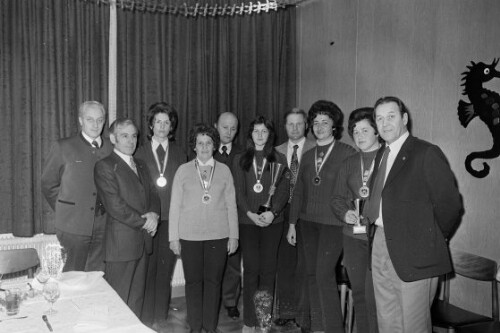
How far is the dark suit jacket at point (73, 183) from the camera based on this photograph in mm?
3350

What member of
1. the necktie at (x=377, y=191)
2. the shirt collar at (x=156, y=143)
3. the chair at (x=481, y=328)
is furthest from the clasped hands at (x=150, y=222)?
the chair at (x=481, y=328)

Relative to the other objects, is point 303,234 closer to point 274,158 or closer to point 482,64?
point 274,158

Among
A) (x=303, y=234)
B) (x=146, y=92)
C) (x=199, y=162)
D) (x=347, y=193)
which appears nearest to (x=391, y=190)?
(x=347, y=193)

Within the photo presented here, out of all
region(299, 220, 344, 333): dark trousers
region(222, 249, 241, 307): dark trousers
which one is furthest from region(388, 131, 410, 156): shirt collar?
region(222, 249, 241, 307): dark trousers

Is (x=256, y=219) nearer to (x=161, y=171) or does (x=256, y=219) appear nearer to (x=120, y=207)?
(x=161, y=171)

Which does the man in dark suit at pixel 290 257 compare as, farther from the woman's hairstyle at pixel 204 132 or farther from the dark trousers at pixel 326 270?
the woman's hairstyle at pixel 204 132

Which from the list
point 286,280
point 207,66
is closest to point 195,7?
point 207,66

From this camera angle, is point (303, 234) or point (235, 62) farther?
point (235, 62)

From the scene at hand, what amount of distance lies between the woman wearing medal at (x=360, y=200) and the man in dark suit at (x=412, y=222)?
32 cm

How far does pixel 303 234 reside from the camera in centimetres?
352

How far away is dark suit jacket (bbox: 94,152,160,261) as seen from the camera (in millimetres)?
3082

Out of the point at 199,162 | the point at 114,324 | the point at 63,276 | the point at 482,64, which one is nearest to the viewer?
the point at 114,324

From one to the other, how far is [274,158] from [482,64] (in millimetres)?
1620

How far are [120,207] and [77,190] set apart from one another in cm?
50
